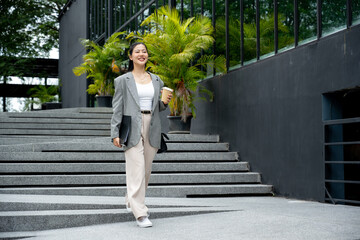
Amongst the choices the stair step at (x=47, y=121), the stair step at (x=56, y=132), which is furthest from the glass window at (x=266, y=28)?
the stair step at (x=47, y=121)

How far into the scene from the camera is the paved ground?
15.4 ft

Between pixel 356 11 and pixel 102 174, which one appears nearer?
pixel 356 11

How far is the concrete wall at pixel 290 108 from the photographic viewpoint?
7371mm

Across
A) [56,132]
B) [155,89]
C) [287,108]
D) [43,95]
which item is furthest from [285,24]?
[43,95]

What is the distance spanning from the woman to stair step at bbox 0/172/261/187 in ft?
9.50

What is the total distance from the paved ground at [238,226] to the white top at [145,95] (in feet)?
4.16

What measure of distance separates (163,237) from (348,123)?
4.42m

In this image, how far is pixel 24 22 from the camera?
3105cm

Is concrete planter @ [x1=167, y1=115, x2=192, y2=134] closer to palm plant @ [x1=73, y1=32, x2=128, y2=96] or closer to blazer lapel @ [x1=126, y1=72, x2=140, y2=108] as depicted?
blazer lapel @ [x1=126, y1=72, x2=140, y2=108]

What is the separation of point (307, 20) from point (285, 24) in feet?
2.34

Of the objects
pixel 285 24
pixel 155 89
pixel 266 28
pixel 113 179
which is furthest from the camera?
pixel 266 28

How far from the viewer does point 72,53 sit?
2991cm

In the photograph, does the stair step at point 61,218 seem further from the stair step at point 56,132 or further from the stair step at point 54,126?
the stair step at point 54,126

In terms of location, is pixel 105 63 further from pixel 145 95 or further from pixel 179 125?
pixel 145 95
